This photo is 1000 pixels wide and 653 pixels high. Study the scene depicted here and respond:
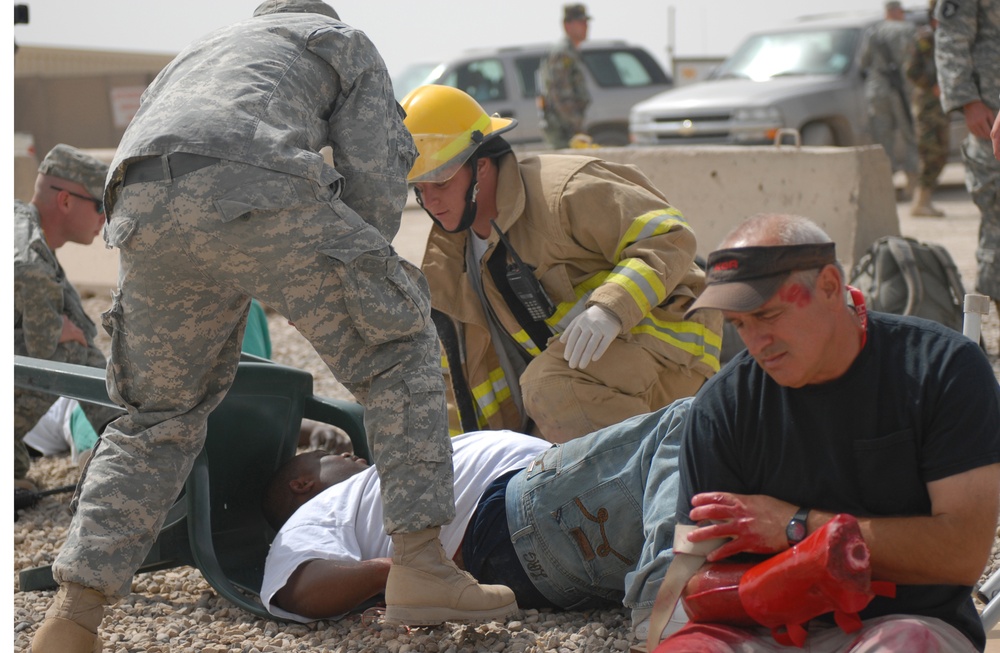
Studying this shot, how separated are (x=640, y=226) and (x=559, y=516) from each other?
120cm

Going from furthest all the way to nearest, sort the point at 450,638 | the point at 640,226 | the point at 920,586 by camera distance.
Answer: the point at 640,226
the point at 450,638
the point at 920,586

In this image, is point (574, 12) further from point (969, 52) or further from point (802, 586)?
point (802, 586)

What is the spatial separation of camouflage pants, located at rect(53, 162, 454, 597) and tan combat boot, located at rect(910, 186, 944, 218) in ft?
29.5

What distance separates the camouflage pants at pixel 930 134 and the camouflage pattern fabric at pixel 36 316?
26.5 ft

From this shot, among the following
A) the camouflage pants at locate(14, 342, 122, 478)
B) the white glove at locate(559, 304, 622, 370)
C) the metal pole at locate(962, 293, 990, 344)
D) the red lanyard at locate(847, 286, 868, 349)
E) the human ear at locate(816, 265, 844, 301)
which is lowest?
the camouflage pants at locate(14, 342, 122, 478)

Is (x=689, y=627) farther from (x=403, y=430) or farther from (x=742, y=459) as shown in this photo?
(x=403, y=430)

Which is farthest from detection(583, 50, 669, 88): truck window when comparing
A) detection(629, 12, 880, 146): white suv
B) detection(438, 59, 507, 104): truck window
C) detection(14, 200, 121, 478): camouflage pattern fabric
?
detection(14, 200, 121, 478): camouflage pattern fabric

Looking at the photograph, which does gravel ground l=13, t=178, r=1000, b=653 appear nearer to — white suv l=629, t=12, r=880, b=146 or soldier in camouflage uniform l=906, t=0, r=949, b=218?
soldier in camouflage uniform l=906, t=0, r=949, b=218

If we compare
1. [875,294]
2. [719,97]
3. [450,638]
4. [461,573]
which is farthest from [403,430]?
[719,97]

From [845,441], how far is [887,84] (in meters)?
10.1

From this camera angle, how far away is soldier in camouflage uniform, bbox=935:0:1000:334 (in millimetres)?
5633

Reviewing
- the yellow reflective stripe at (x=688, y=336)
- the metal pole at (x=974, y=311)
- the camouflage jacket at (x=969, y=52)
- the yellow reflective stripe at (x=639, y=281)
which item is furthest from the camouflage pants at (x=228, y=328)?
the camouflage jacket at (x=969, y=52)

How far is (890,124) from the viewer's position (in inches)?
457

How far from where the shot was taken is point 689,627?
7.63 ft
